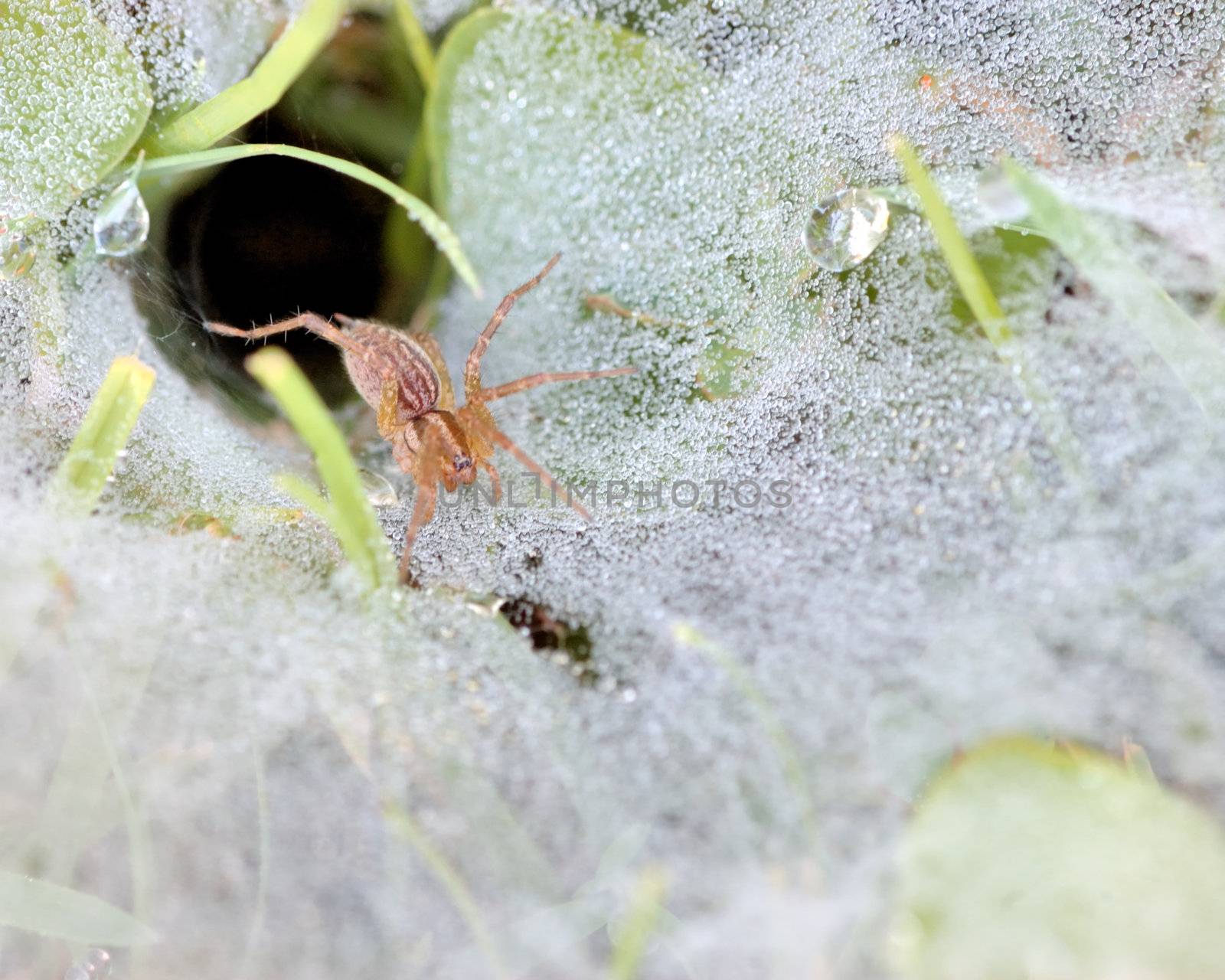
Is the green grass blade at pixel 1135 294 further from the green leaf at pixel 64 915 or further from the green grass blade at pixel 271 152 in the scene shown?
the green leaf at pixel 64 915

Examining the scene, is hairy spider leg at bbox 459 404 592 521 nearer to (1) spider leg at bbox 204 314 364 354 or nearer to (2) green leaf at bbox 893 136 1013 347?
(1) spider leg at bbox 204 314 364 354

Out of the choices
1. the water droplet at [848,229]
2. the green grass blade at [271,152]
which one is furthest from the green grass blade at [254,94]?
the water droplet at [848,229]

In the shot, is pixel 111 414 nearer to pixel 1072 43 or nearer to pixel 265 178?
pixel 265 178

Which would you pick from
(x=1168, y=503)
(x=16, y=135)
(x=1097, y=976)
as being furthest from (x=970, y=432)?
(x=16, y=135)

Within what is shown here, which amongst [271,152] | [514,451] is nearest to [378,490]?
[514,451]

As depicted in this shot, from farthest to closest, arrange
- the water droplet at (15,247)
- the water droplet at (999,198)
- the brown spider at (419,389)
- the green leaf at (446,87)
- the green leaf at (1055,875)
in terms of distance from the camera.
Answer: the brown spider at (419,389) → the green leaf at (446,87) → the water droplet at (15,247) → the water droplet at (999,198) → the green leaf at (1055,875)

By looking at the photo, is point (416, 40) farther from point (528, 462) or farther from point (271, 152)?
point (528, 462)

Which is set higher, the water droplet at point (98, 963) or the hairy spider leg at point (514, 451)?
the hairy spider leg at point (514, 451)
